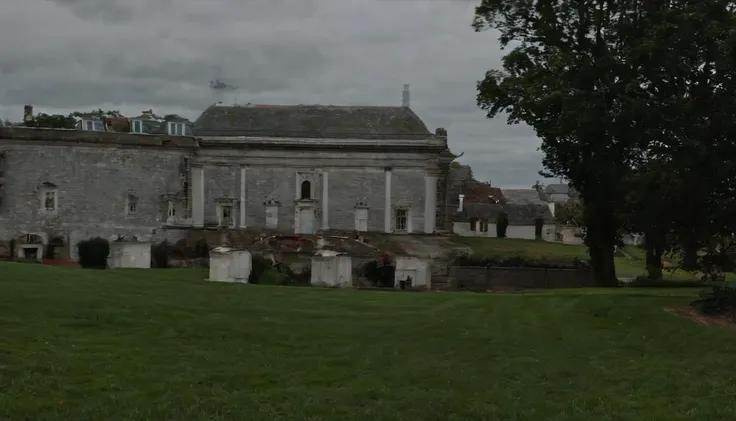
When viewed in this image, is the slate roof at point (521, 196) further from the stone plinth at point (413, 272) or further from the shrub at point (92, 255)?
the stone plinth at point (413, 272)

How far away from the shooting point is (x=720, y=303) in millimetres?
16641

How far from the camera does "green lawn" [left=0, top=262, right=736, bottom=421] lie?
9.70m

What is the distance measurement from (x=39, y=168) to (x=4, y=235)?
4.14m

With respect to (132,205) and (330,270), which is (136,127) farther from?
(330,270)

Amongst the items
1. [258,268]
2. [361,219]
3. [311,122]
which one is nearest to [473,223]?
[361,219]

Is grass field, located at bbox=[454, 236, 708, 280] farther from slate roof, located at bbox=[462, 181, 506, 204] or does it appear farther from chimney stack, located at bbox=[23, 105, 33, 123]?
chimney stack, located at bbox=[23, 105, 33, 123]

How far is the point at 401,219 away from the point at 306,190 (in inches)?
239

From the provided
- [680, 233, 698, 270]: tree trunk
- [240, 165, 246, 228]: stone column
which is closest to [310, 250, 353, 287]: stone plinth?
[680, 233, 698, 270]: tree trunk

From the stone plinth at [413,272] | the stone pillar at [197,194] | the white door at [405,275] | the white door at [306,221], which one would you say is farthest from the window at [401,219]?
the white door at [405,275]

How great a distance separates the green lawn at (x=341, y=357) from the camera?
31.8ft

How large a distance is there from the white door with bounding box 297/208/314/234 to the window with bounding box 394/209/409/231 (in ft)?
16.7

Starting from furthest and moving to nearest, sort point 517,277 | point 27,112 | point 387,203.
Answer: point 27,112 < point 387,203 < point 517,277

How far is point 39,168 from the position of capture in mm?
41875

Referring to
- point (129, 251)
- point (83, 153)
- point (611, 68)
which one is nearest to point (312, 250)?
point (129, 251)
